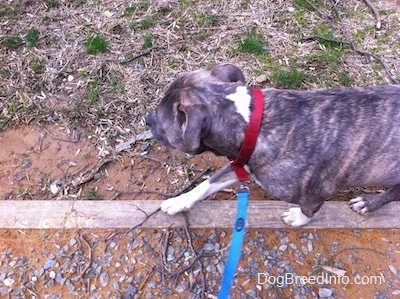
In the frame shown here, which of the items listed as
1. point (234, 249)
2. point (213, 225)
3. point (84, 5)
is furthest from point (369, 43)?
point (234, 249)

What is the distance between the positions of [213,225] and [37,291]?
4.76 feet

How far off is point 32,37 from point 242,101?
2.89 m

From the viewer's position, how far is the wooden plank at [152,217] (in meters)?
3.79

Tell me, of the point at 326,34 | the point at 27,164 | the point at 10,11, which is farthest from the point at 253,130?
the point at 10,11

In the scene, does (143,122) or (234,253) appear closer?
(234,253)

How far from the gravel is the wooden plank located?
0.31ft

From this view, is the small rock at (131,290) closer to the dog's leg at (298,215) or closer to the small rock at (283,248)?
the small rock at (283,248)

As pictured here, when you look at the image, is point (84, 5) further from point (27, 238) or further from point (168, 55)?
point (27, 238)

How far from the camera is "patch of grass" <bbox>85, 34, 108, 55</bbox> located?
488cm

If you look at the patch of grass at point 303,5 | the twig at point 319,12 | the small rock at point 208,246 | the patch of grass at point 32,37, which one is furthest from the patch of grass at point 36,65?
the twig at point 319,12

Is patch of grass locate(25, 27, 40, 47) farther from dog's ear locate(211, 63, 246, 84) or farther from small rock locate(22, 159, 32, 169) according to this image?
dog's ear locate(211, 63, 246, 84)

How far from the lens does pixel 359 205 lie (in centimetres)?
392

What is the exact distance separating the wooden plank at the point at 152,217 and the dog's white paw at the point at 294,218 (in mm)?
53

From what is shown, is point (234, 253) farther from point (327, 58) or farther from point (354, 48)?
point (354, 48)
